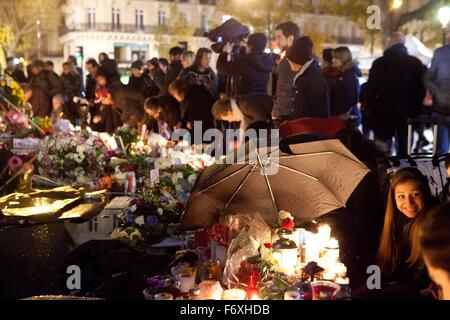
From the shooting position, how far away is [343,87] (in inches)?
334

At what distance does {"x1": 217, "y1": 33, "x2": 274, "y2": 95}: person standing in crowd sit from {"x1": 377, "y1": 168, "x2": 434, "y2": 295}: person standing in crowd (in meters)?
4.38

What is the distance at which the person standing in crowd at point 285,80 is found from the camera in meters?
6.64

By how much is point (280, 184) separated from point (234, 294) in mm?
1311

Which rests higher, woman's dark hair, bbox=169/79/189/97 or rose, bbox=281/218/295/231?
woman's dark hair, bbox=169/79/189/97

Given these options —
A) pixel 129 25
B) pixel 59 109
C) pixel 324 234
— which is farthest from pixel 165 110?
pixel 129 25

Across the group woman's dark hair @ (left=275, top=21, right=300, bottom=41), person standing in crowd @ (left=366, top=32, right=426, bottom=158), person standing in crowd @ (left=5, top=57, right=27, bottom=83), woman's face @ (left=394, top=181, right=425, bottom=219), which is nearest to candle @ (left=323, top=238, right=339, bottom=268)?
woman's face @ (left=394, top=181, right=425, bottom=219)

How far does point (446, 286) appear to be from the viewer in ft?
8.41

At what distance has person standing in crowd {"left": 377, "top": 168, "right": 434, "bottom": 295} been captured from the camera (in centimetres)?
400

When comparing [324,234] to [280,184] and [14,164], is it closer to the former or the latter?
[280,184]

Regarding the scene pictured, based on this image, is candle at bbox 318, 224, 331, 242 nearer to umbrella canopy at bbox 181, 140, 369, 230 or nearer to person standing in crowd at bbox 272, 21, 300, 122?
umbrella canopy at bbox 181, 140, 369, 230

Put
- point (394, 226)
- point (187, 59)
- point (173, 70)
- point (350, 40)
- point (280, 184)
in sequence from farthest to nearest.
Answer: point (350, 40)
point (173, 70)
point (187, 59)
point (280, 184)
point (394, 226)

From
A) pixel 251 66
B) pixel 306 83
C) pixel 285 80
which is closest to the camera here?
pixel 306 83

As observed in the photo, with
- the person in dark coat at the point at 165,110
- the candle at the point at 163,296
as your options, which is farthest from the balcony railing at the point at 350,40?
the candle at the point at 163,296
